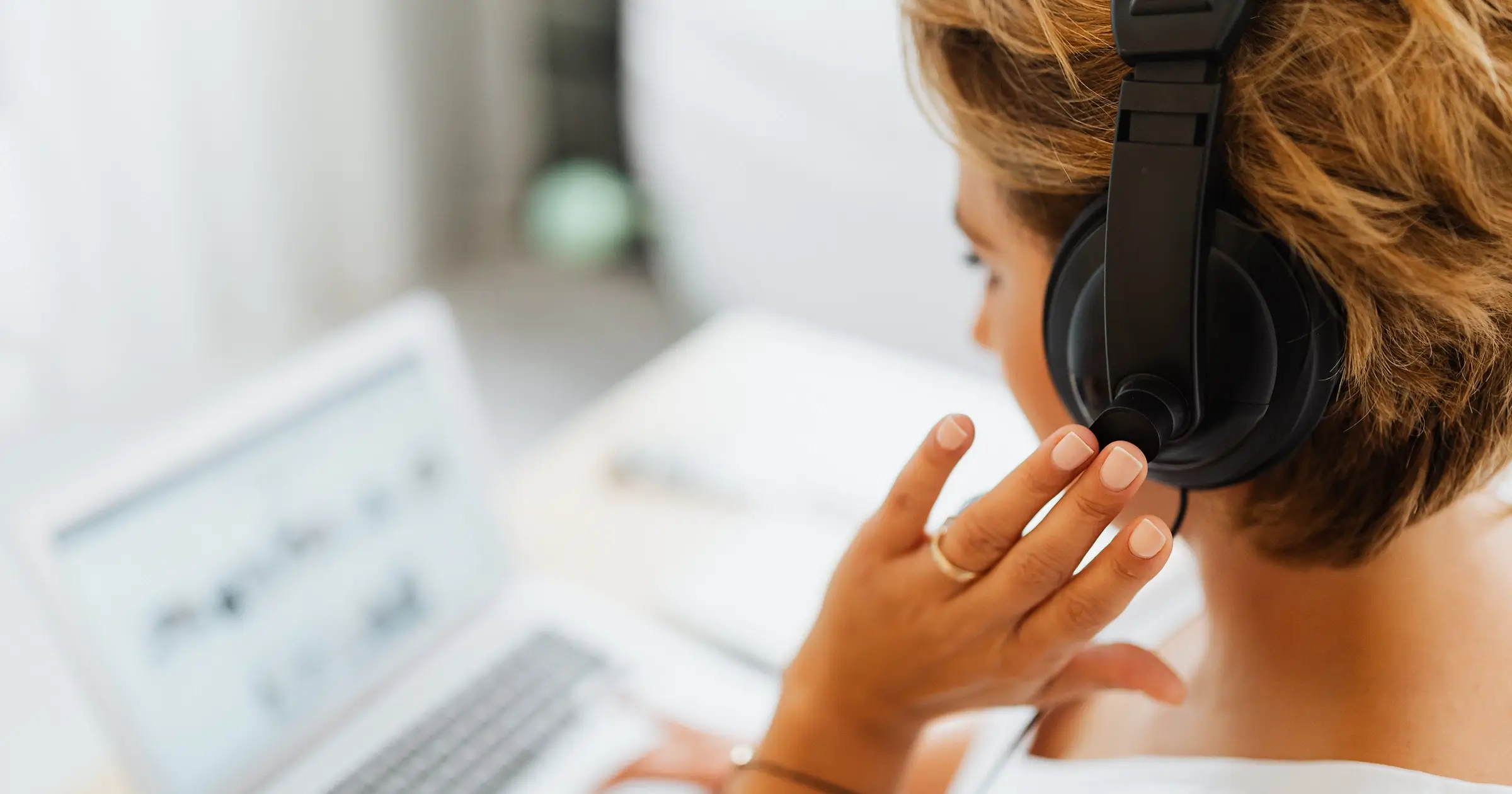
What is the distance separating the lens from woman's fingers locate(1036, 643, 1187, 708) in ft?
2.19

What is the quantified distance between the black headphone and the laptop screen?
566 mm

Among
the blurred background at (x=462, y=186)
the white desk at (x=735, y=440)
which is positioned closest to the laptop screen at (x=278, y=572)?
the white desk at (x=735, y=440)

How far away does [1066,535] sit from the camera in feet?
1.68

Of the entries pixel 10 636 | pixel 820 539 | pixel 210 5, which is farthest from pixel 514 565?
pixel 210 5

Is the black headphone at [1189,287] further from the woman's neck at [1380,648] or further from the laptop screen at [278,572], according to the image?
the laptop screen at [278,572]

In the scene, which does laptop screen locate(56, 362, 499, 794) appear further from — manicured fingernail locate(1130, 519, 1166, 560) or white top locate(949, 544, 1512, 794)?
manicured fingernail locate(1130, 519, 1166, 560)

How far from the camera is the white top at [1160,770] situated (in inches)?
21.1

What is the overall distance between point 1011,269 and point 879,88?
1.79 meters

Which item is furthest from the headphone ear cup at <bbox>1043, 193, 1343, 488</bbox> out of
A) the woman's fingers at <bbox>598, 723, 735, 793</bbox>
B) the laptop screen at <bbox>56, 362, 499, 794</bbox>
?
the laptop screen at <bbox>56, 362, 499, 794</bbox>

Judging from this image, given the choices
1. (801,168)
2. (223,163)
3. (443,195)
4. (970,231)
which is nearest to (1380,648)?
(970,231)

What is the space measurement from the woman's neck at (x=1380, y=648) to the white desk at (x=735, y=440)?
47 centimetres

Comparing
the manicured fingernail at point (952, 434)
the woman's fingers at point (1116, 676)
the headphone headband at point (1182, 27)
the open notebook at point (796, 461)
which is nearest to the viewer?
the headphone headband at point (1182, 27)

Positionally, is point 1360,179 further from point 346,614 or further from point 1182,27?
point 346,614

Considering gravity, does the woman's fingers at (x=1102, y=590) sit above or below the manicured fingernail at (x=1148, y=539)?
below
